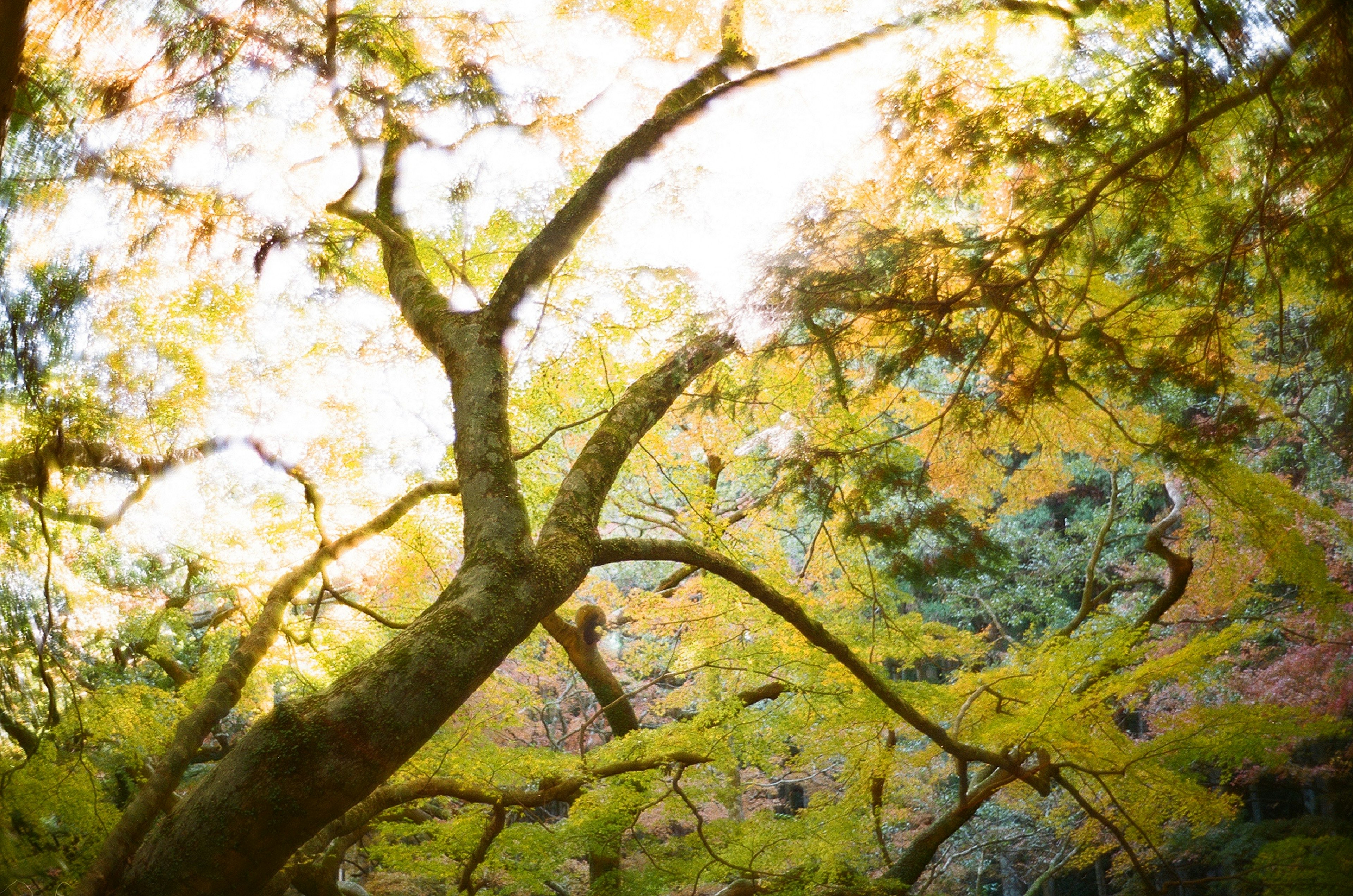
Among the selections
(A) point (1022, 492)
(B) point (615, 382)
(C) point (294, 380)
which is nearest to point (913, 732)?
(A) point (1022, 492)

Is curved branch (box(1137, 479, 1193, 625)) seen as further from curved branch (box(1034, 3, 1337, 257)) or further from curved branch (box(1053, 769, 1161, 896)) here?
curved branch (box(1034, 3, 1337, 257))

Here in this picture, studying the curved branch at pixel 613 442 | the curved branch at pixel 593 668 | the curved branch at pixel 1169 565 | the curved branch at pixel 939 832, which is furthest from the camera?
the curved branch at pixel 593 668

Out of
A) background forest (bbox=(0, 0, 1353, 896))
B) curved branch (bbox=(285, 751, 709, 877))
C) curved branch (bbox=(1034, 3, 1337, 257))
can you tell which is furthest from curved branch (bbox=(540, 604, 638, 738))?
curved branch (bbox=(1034, 3, 1337, 257))

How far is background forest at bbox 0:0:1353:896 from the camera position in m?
2.17

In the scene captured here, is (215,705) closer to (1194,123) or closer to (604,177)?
(604,177)

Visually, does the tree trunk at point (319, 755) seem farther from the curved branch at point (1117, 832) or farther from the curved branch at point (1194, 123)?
the curved branch at point (1117, 832)

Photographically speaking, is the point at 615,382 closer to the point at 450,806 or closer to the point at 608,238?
the point at 608,238

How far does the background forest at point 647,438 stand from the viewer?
7.11 feet

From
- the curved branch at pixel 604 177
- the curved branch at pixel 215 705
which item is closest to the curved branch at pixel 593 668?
the curved branch at pixel 215 705

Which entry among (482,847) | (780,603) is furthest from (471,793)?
(780,603)

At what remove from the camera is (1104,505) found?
11.0m

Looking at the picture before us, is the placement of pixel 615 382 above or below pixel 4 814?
above

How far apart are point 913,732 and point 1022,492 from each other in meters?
3.79

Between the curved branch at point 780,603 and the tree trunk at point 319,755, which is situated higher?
the curved branch at point 780,603
